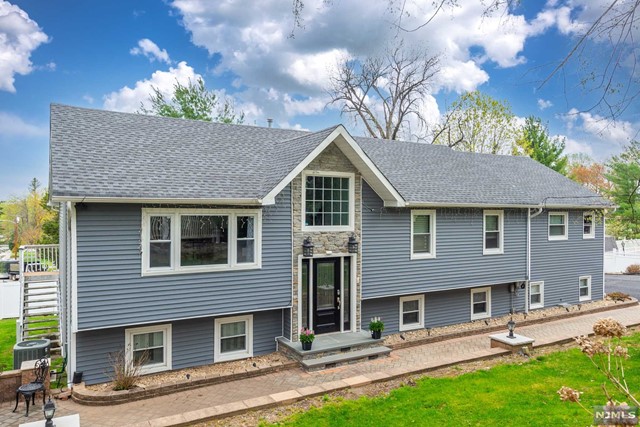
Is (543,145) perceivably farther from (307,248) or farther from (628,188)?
(307,248)

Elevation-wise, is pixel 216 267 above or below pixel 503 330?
above

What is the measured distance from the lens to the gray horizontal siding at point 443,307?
41.6 ft

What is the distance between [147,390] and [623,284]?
24.8m

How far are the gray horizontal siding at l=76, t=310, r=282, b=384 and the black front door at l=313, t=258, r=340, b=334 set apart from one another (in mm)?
1081

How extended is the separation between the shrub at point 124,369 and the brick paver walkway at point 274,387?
479 millimetres

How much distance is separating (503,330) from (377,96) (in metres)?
21.2

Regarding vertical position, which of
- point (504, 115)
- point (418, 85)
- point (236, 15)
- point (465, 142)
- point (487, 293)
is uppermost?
point (418, 85)

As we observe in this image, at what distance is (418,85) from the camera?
98.2 ft

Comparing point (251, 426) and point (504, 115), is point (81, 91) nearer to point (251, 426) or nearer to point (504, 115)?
point (251, 426)

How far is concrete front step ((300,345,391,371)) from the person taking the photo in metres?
9.86

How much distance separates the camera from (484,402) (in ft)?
25.3

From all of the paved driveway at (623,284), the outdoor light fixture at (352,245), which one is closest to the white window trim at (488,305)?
the outdoor light fixture at (352,245)

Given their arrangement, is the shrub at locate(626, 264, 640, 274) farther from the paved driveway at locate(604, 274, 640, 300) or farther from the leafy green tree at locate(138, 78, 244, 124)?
the leafy green tree at locate(138, 78, 244, 124)

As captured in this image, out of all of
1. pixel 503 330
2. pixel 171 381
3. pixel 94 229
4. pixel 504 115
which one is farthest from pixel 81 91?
pixel 504 115
